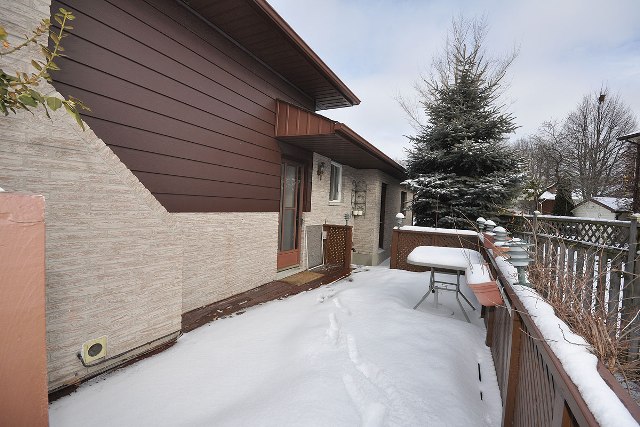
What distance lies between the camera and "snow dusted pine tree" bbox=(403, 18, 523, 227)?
8766 millimetres

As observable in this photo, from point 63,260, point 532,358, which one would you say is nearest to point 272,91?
point 63,260

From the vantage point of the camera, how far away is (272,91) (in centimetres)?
530

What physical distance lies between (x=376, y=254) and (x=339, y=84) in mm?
5228

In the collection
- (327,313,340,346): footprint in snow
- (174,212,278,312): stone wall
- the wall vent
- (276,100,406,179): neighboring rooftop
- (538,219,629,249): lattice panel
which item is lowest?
(327,313,340,346): footprint in snow

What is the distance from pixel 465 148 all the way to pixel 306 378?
27.3ft

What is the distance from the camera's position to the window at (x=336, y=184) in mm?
7832

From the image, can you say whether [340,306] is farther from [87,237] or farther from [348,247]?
[87,237]

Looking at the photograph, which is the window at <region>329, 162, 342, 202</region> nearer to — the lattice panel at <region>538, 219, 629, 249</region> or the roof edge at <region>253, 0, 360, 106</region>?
the roof edge at <region>253, 0, 360, 106</region>

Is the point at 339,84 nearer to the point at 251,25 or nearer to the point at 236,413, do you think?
the point at 251,25

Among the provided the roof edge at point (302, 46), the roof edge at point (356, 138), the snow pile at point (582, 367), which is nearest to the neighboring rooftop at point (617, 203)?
the roof edge at point (356, 138)

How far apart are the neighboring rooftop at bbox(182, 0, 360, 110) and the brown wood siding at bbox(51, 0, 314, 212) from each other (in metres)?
0.16

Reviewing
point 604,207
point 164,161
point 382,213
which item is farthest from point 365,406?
point 604,207

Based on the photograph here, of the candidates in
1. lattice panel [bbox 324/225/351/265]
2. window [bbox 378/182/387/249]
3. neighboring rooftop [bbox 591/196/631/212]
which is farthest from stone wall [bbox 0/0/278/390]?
neighboring rooftop [bbox 591/196/631/212]

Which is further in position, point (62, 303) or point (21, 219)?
point (62, 303)
